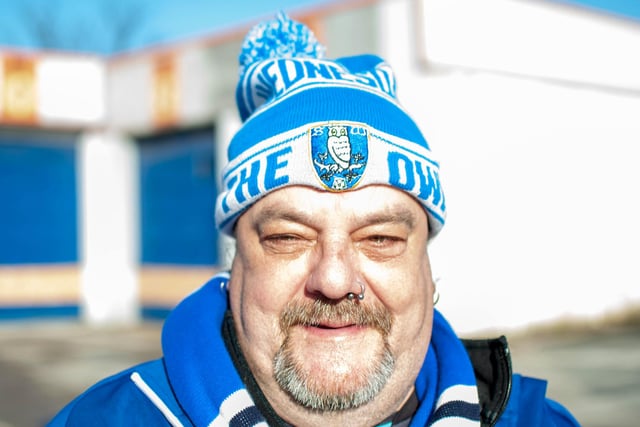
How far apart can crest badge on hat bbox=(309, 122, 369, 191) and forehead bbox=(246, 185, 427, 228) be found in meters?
0.03

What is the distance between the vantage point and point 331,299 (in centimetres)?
135

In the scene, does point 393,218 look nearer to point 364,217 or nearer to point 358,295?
point 364,217

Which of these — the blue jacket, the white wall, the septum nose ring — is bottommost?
the blue jacket

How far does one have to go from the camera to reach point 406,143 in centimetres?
148

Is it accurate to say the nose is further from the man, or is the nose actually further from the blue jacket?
the blue jacket

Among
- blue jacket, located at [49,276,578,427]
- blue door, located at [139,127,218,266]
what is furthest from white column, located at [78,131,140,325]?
blue jacket, located at [49,276,578,427]

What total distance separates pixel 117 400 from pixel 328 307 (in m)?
0.49

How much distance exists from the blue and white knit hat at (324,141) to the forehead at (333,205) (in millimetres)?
19

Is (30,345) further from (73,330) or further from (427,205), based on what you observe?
(427,205)

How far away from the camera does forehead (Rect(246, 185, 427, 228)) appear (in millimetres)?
1379

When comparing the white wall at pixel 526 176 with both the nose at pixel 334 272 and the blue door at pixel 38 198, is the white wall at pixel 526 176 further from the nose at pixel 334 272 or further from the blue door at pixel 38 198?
the nose at pixel 334 272

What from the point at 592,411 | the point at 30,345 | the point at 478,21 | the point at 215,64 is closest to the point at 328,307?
the point at 592,411

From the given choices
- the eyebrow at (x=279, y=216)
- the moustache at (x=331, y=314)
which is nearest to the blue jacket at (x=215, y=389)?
the moustache at (x=331, y=314)

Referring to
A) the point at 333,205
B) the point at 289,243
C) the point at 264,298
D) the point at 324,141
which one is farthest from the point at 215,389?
the point at 324,141
